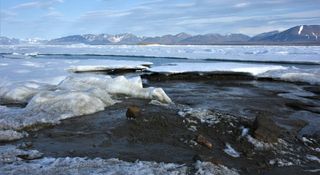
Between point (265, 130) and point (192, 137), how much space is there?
1.44 meters

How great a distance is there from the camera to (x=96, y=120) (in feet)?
30.4

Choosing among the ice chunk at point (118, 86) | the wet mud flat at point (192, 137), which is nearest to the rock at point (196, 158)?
the wet mud flat at point (192, 137)

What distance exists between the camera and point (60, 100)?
10039mm

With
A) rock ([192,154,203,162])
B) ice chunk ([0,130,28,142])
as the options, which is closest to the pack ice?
ice chunk ([0,130,28,142])

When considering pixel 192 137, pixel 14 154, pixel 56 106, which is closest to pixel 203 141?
pixel 192 137

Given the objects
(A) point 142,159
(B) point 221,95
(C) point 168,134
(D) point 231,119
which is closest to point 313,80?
(B) point 221,95

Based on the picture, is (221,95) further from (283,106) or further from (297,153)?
(297,153)

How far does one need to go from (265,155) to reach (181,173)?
209cm

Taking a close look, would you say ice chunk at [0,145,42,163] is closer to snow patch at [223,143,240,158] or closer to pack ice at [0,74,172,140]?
pack ice at [0,74,172,140]

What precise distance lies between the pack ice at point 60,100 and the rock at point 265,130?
381 cm

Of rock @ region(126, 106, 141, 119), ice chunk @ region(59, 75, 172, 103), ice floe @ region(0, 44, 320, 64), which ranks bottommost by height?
ice floe @ region(0, 44, 320, 64)

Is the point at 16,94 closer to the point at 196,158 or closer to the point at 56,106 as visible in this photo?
the point at 56,106

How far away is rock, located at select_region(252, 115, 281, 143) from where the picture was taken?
8023 millimetres

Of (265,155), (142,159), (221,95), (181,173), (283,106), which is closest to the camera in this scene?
(181,173)
